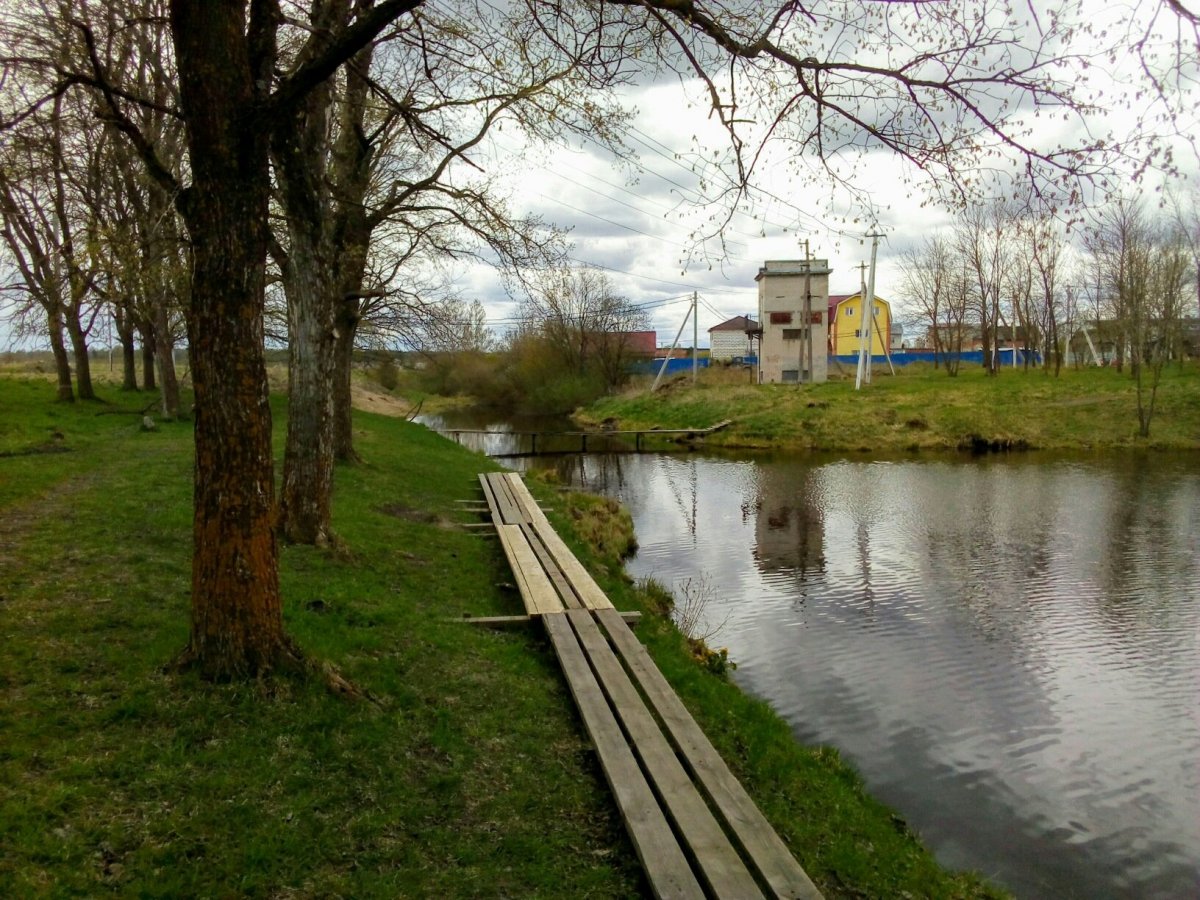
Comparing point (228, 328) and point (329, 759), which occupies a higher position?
point (228, 328)

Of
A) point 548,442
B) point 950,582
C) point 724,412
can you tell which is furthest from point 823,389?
point 950,582

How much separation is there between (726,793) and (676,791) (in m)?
0.29

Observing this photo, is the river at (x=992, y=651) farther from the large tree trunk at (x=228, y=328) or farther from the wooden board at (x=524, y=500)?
the large tree trunk at (x=228, y=328)

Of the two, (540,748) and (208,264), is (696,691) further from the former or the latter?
(208,264)

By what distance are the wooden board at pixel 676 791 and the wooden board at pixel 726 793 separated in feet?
0.27

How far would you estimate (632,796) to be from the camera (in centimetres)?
448

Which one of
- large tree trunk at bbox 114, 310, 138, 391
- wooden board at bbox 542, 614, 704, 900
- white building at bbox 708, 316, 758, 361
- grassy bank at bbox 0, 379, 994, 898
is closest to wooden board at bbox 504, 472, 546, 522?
grassy bank at bbox 0, 379, 994, 898

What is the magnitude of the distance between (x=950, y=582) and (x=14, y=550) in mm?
12003

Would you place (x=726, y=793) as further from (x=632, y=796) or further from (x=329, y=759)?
(x=329, y=759)

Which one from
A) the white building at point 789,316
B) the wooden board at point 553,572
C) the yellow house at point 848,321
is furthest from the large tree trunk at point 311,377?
the yellow house at point 848,321

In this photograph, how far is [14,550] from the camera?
7520 mm

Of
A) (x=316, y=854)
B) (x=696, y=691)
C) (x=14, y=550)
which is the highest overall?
(x=14, y=550)

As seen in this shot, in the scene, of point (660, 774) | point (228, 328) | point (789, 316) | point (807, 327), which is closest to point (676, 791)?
point (660, 774)

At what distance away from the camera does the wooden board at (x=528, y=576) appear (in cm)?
807
